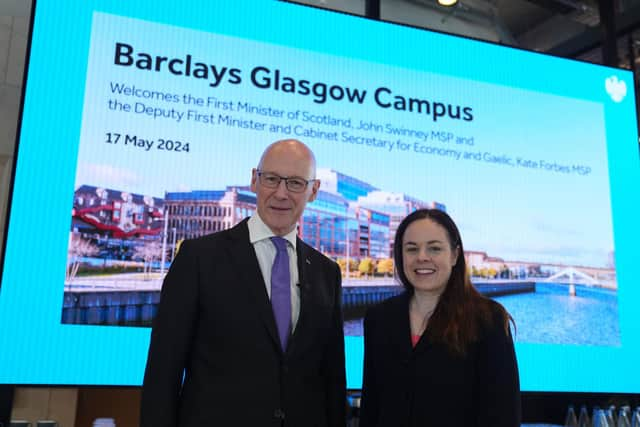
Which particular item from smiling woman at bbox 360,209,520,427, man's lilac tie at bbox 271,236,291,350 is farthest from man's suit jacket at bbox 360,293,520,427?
man's lilac tie at bbox 271,236,291,350

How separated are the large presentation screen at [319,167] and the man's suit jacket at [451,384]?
4.18ft

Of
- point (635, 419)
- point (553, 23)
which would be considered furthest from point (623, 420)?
point (553, 23)

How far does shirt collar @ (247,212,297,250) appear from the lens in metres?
1.75

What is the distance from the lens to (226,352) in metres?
1.59

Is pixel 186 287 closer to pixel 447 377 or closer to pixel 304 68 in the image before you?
pixel 447 377

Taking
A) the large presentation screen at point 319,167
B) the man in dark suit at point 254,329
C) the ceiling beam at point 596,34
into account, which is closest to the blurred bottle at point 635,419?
the large presentation screen at point 319,167

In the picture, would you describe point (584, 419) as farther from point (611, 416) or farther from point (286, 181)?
point (286, 181)

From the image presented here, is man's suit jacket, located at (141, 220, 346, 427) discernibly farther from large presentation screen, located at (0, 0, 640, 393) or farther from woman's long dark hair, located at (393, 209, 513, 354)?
large presentation screen, located at (0, 0, 640, 393)

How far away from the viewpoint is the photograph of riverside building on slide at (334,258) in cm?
260

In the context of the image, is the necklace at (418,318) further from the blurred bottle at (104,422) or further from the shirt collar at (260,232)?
the blurred bottle at (104,422)

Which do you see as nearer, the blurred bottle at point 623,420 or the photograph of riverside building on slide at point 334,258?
the photograph of riverside building on slide at point 334,258

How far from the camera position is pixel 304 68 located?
10.2ft

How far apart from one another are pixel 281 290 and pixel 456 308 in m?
0.50

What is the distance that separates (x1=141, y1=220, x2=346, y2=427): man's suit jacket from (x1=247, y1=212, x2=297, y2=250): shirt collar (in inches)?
1.6
